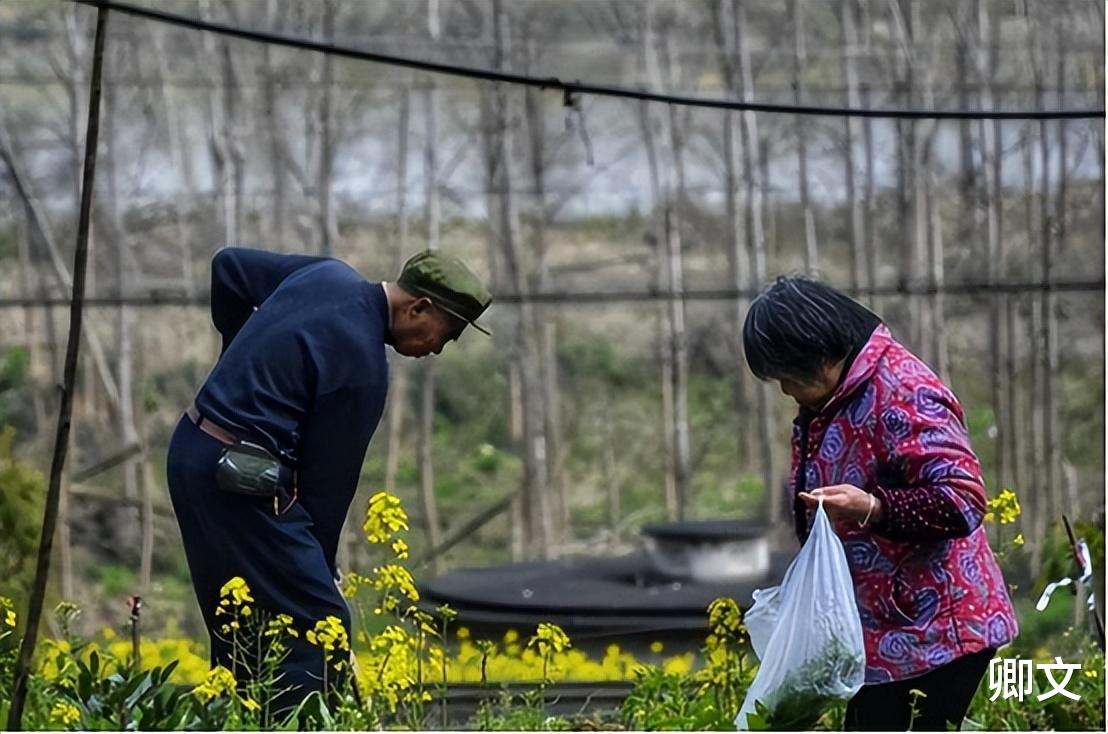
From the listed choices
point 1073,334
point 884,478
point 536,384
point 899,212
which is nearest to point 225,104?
point 536,384

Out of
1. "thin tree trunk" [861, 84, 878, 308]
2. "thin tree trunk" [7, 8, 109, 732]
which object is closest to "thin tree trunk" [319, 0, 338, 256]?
"thin tree trunk" [861, 84, 878, 308]

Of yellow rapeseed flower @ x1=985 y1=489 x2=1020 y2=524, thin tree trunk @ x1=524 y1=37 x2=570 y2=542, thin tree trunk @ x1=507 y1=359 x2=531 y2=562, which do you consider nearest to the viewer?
yellow rapeseed flower @ x1=985 y1=489 x2=1020 y2=524

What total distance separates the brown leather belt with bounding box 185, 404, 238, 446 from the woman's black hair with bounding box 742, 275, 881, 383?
1067 mm

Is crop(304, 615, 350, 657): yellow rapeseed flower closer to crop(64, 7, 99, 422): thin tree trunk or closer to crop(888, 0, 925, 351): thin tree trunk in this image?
crop(64, 7, 99, 422): thin tree trunk

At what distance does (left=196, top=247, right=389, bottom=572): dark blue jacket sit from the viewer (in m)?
3.57

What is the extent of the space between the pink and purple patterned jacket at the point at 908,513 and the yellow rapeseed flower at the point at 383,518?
831mm

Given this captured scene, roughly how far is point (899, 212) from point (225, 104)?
2910 mm

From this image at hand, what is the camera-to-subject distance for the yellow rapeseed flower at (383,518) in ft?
11.8

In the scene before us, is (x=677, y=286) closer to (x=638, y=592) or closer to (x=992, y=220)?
(x=992, y=220)

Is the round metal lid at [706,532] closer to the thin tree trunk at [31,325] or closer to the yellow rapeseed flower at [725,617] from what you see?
the yellow rapeseed flower at [725,617]

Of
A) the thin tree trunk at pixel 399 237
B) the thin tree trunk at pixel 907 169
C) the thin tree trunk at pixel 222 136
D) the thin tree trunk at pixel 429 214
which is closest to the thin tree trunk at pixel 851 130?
the thin tree trunk at pixel 907 169

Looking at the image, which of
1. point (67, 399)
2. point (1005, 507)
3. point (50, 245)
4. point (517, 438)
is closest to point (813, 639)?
point (1005, 507)

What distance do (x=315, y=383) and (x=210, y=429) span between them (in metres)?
0.25

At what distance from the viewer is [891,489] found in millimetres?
3219
